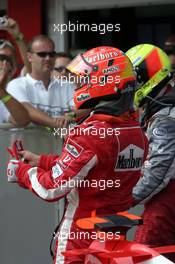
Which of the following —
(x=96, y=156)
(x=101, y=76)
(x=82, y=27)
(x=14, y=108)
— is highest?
(x=101, y=76)

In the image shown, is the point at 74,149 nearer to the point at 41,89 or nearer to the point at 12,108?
the point at 12,108

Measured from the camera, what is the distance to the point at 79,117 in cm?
437

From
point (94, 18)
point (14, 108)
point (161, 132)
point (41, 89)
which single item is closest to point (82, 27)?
point (94, 18)

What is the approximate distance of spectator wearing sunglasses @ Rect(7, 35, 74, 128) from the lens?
620 cm

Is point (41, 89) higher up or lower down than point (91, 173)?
lower down

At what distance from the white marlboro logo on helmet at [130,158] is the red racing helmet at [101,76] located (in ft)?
0.99

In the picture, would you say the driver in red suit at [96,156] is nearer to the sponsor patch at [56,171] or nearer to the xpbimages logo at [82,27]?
the sponsor patch at [56,171]

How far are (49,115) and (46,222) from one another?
0.84 metres

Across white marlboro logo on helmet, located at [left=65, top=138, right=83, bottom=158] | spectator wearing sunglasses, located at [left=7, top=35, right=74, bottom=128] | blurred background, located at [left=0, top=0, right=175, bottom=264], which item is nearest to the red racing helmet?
white marlboro logo on helmet, located at [left=65, top=138, right=83, bottom=158]

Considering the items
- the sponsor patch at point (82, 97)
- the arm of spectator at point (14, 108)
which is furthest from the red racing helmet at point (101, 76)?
the arm of spectator at point (14, 108)

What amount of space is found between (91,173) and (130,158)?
245 millimetres

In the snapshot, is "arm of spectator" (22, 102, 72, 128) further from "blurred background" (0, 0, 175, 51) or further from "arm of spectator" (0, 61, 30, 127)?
"blurred background" (0, 0, 175, 51)

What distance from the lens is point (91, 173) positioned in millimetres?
4078

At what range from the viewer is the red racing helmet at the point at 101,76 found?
416 centimetres
